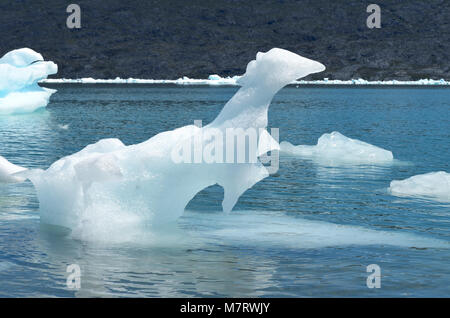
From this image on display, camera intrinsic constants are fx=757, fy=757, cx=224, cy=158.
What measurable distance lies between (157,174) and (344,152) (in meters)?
17.5

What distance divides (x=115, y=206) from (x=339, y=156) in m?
17.6

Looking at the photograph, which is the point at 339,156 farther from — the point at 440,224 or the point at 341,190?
the point at 440,224

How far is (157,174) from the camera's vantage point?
1623 cm

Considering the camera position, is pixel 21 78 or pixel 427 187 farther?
pixel 21 78

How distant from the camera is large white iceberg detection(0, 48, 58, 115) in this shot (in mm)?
56125

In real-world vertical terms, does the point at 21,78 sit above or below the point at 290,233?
above

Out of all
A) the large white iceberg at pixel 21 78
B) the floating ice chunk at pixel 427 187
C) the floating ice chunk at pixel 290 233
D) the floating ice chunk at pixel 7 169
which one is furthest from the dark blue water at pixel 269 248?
the large white iceberg at pixel 21 78

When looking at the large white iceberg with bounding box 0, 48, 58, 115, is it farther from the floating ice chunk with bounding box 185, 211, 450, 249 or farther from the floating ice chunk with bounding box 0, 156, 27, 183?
the floating ice chunk with bounding box 185, 211, 450, 249

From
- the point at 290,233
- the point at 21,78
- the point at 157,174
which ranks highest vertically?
the point at 21,78

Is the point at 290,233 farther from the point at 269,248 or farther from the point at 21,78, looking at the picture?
the point at 21,78

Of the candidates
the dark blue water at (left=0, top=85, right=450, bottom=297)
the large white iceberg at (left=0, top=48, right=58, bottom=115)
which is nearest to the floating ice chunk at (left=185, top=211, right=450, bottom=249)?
the dark blue water at (left=0, top=85, right=450, bottom=297)

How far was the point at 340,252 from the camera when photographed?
594 inches

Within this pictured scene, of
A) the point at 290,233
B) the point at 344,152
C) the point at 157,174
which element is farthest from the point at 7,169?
the point at 344,152

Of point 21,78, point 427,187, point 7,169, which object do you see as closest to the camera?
point 7,169
